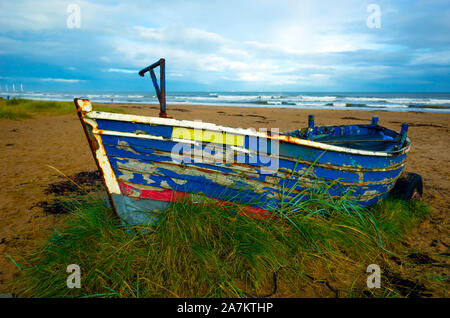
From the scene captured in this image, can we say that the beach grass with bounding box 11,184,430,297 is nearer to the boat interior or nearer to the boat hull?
the boat hull

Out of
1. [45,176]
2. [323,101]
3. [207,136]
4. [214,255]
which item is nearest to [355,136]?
[207,136]

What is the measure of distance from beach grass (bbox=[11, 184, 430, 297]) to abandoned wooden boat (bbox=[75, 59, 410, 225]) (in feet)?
0.57

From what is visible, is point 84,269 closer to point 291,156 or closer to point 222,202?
point 222,202

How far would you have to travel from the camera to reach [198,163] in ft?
8.15

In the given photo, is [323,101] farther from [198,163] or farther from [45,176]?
[198,163]

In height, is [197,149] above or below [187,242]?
above

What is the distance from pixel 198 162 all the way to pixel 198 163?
1 cm

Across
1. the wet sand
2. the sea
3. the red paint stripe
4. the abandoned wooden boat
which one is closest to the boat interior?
the wet sand

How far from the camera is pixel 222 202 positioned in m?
2.66

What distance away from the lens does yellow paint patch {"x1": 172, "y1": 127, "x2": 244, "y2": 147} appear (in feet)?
7.73
